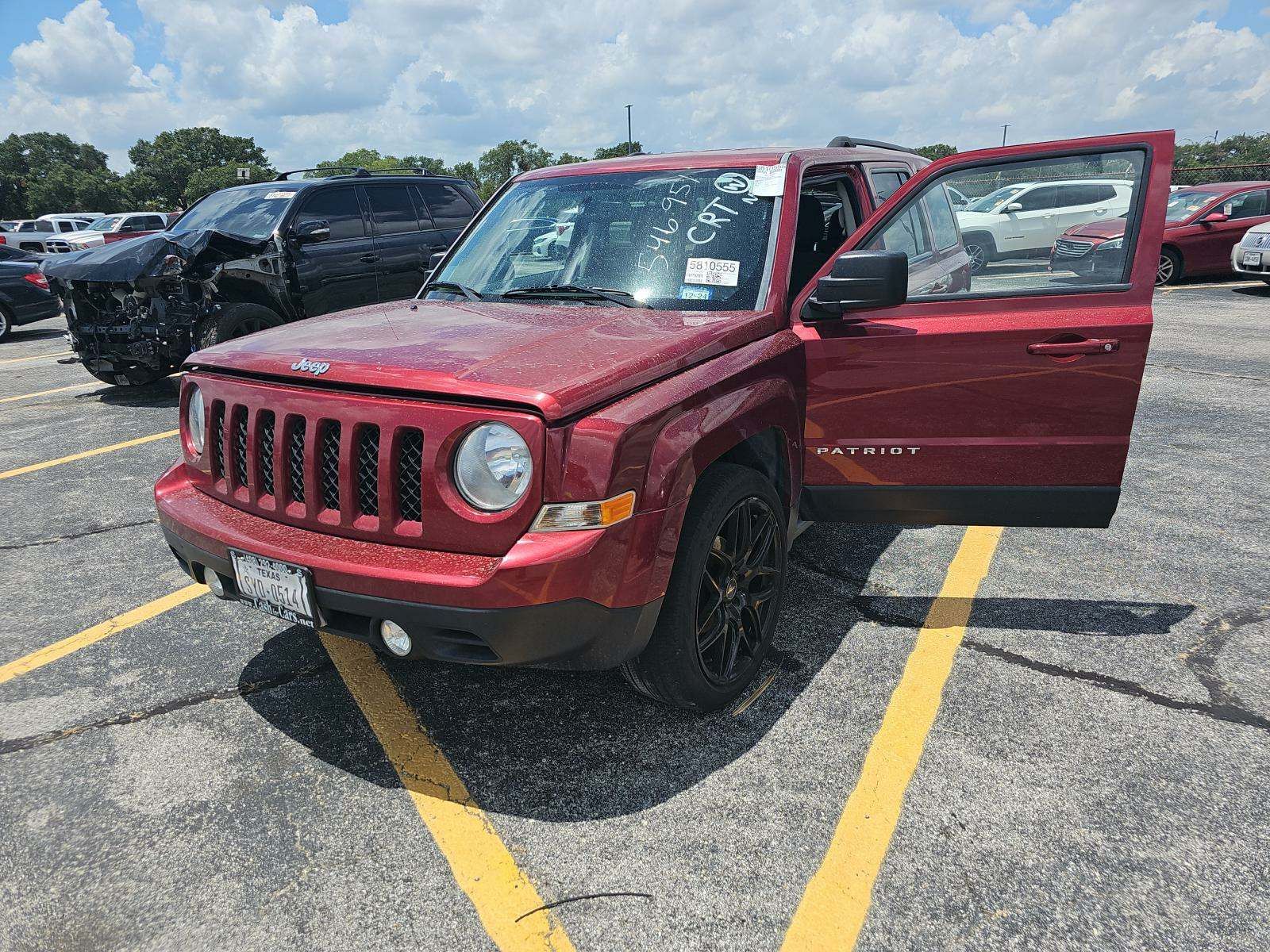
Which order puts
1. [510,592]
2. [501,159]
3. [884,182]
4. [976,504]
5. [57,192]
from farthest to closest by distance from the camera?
[501,159]
[57,192]
[884,182]
[976,504]
[510,592]

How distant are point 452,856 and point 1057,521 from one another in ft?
8.13

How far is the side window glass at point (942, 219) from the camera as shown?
3586 millimetres

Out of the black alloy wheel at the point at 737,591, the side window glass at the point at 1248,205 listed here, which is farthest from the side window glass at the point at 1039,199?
the side window glass at the point at 1248,205

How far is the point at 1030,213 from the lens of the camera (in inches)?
137

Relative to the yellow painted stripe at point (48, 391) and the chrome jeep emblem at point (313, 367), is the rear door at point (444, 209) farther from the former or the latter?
the chrome jeep emblem at point (313, 367)

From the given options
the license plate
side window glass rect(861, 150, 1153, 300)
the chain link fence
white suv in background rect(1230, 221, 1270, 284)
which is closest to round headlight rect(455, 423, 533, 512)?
the license plate

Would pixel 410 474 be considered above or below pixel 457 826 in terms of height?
above

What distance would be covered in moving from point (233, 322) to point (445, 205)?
2.92m

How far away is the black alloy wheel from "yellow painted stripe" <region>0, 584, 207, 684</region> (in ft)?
8.36

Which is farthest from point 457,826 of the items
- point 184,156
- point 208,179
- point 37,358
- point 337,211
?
point 184,156

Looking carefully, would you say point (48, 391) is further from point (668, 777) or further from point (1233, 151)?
point (1233, 151)

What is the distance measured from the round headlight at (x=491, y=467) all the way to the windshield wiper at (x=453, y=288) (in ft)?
4.62

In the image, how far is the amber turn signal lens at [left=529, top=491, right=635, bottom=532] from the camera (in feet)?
7.37

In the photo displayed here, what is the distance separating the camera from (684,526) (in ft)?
8.56
